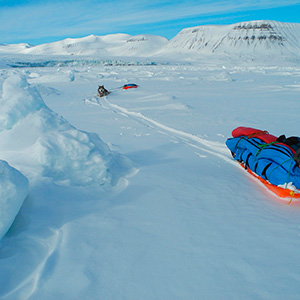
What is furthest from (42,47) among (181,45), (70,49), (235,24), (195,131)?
(195,131)

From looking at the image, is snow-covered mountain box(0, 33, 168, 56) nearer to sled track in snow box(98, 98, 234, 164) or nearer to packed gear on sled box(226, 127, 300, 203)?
sled track in snow box(98, 98, 234, 164)

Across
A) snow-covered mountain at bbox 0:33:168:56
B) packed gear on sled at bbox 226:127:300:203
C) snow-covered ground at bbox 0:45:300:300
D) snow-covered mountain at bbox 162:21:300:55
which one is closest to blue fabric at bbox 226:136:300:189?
packed gear on sled at bbox 226:127:300:203

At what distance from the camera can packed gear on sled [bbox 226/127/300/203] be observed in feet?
9.13

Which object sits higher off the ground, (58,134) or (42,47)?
(42,47)

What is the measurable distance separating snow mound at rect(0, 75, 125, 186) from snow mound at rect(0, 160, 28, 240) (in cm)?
56

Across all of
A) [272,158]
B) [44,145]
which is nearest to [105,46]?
[44,145]

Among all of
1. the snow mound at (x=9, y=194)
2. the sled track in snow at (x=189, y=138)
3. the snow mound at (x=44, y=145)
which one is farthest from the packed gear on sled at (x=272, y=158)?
the snow mound at (x=9, y=194)

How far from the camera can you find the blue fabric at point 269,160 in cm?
279

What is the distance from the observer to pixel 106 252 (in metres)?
1.88

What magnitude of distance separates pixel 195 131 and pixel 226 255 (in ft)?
12.4

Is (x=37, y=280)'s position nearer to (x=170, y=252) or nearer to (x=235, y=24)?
(x=170, y=252)

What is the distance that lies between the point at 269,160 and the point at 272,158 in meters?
0.05

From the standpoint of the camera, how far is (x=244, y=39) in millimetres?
99500

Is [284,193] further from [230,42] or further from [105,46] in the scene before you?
[105,46]
